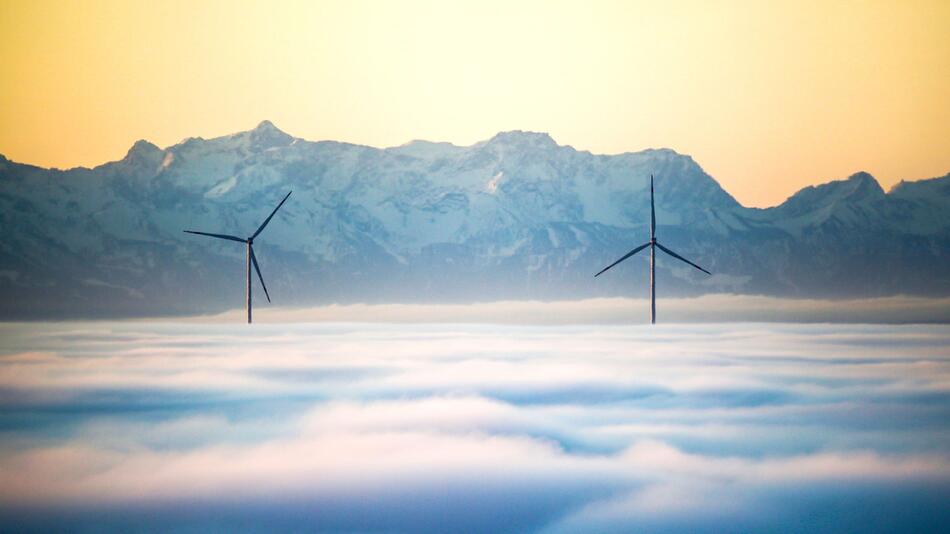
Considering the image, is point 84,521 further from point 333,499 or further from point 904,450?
point 904,450

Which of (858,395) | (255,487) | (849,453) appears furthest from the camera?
(858,395)

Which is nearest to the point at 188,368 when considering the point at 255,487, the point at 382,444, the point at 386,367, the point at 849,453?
the point at 386,367

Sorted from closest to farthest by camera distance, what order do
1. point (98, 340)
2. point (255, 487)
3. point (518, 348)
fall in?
point (255, 487) < point (518, 348) < point (98, 340)

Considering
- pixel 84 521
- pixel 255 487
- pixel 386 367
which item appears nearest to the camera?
pixel 84 521

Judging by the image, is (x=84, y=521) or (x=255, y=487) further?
(x=255, y=487)

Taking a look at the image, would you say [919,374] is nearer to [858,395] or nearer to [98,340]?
[858,395]

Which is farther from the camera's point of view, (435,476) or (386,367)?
(386,367)

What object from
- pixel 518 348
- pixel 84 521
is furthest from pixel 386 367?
pixel 84 521

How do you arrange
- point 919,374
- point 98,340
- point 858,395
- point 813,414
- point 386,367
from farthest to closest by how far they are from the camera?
point 98,340, point 386,367, point 919,374, point 858,395, point 813,414

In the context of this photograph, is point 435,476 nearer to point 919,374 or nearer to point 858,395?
point 858,395
